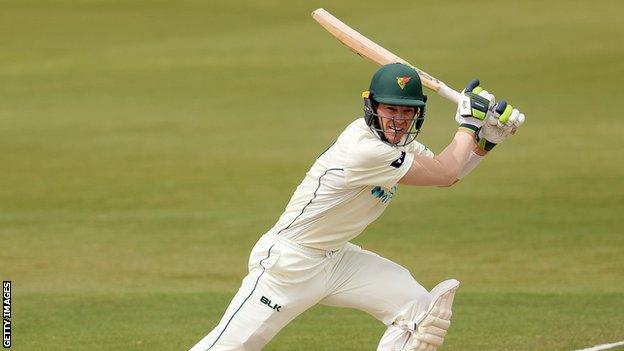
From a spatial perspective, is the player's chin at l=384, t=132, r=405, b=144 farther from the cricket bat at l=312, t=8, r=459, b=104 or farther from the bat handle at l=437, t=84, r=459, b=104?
the cricket bat at l=312, t=8, r=459, b=104

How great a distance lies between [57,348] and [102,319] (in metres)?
1.05

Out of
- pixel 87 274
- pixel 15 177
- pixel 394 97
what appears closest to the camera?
pixel 394 97

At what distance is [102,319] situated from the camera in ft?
32.2

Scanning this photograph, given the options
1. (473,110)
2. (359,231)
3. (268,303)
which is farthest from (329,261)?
(473,110)

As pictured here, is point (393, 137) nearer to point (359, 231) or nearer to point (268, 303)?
point (359, 231)

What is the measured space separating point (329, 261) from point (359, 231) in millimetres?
227

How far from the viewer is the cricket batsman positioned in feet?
21.2

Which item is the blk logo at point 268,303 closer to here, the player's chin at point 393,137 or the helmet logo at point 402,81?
the player's chin at point 393,137

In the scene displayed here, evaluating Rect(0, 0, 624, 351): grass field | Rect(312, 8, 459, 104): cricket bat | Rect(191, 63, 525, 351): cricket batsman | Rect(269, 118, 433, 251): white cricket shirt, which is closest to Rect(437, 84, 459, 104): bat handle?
Rect(312, 8, 459, 104): cricket bat

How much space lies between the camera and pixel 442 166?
6.55 metres

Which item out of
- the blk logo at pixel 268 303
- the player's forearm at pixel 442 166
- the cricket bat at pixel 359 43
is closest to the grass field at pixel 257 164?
the cricket bat at pixel 359 43

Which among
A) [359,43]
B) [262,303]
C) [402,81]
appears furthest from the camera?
[359,43]

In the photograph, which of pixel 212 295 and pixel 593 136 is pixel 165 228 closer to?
pixel 212 295

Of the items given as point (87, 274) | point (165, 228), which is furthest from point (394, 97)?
point (165, 228)
